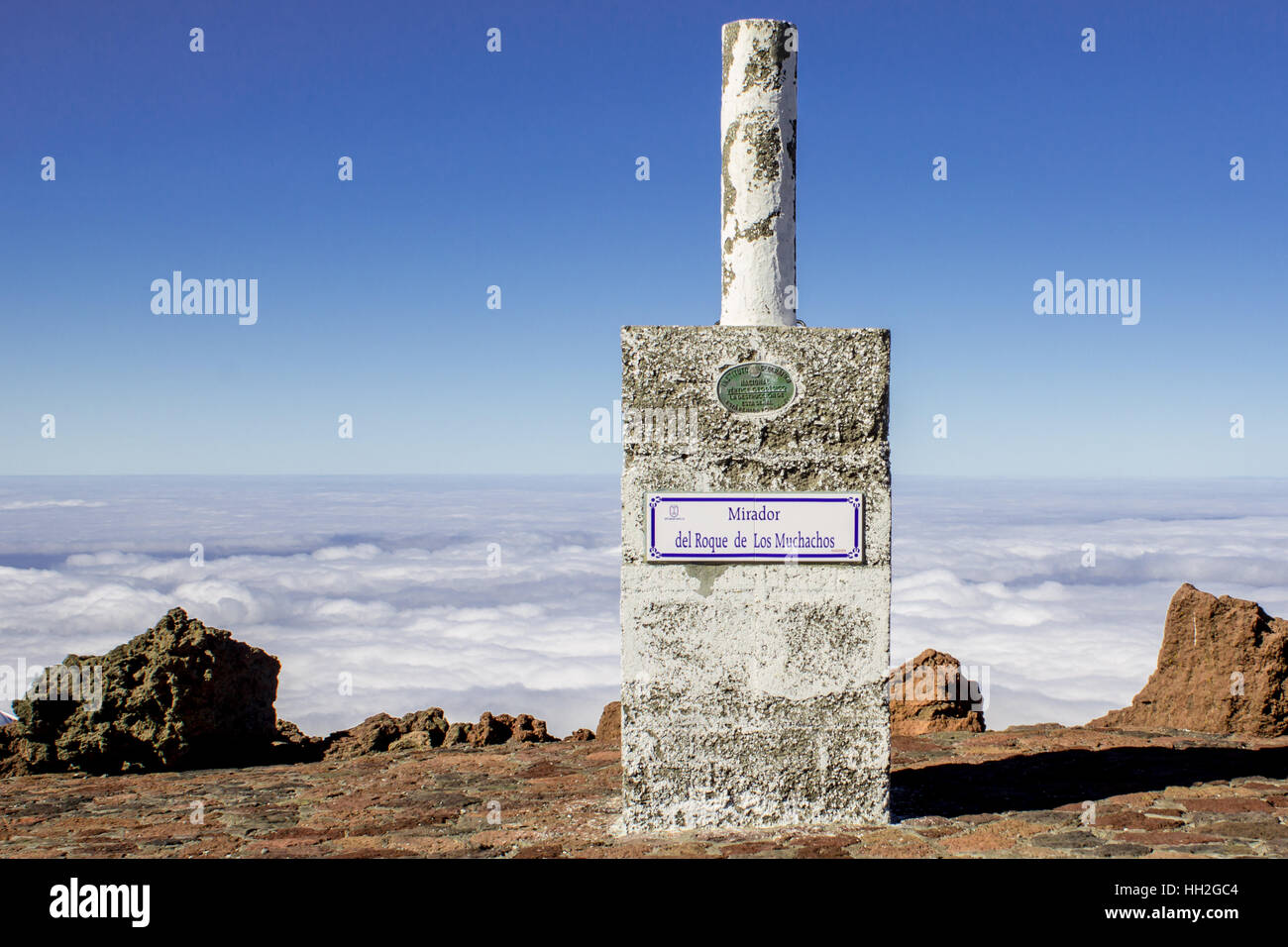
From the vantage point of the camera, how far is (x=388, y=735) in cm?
880

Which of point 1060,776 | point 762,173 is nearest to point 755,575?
point 762,173

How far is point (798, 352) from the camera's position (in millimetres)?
5730

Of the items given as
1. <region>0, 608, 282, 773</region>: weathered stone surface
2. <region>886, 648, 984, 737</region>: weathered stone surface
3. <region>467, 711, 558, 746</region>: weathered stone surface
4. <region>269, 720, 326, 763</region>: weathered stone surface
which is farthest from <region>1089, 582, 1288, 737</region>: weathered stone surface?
<region>0, 608, 282, 773</region>: weathered stone surface

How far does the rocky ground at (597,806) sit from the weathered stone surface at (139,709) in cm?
19

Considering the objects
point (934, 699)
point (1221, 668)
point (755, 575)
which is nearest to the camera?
point (755, 575)

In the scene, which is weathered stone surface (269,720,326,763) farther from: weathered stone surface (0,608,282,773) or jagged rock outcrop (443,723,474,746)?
jagged rock outcrop (443,723,474,746)

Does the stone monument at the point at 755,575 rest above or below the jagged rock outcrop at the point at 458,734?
above

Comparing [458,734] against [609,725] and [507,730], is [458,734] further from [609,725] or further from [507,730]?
[609,725]

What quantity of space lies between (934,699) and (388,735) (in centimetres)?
448

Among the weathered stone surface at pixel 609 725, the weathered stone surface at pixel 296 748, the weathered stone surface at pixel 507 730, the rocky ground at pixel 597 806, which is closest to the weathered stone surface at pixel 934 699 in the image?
the rocky ground at pixel 597 806

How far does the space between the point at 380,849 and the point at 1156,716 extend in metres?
6.53

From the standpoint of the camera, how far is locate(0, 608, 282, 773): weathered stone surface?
25.8ft

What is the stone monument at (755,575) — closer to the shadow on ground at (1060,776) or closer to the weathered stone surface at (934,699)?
the shadow on ground at (1060,776)

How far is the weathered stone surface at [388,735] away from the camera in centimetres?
856
